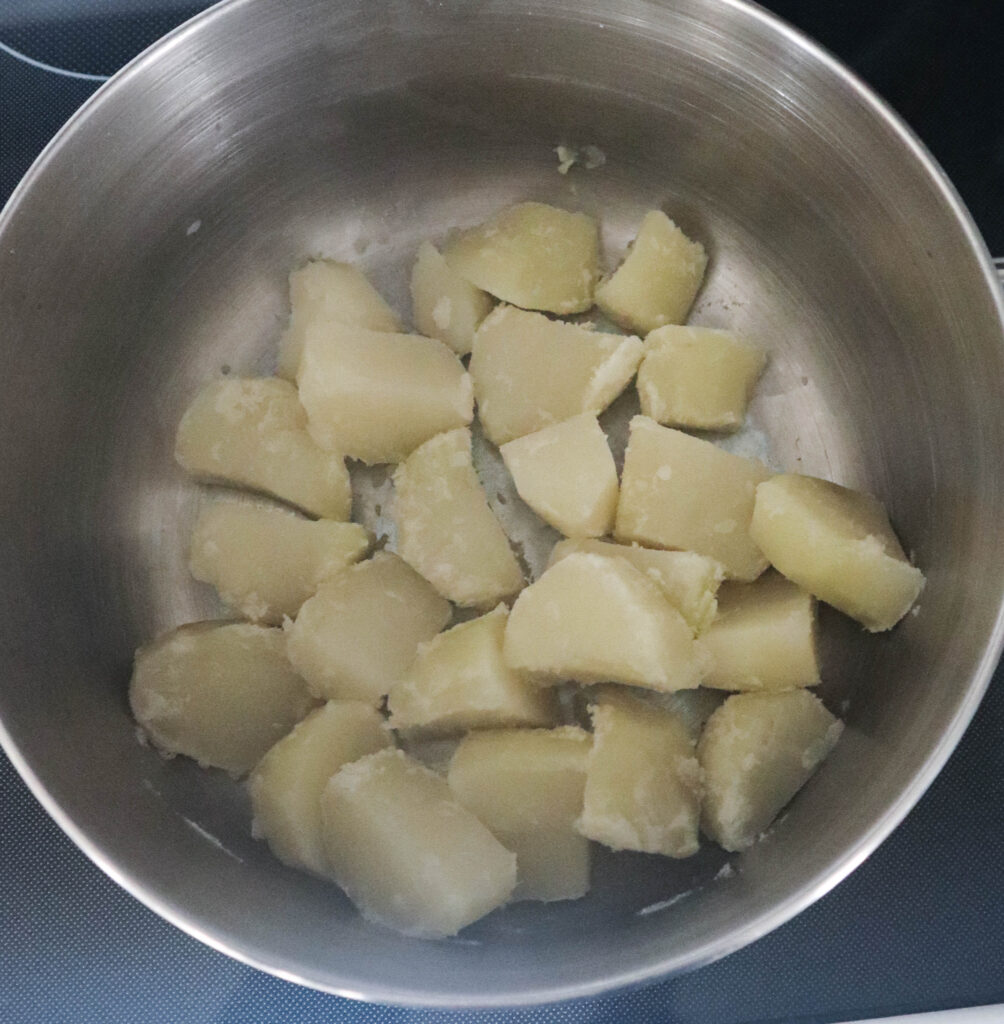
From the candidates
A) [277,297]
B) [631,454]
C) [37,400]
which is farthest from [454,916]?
[277,297]

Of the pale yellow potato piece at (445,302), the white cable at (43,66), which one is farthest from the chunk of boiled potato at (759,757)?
the white cable at (43,66)

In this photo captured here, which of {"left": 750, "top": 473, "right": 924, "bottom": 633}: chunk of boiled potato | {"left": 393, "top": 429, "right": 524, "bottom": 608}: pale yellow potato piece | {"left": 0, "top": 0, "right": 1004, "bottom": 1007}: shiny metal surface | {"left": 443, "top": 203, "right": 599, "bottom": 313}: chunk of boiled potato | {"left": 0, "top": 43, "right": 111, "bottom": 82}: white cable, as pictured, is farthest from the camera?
{"left": 0, "top": 43, "right": 111, "bottom": 82}: white cable

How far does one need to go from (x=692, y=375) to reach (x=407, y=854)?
68cm

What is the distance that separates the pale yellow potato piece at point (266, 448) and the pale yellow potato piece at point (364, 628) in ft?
0.39

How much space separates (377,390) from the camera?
46.8 inches

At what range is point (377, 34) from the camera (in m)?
1.16

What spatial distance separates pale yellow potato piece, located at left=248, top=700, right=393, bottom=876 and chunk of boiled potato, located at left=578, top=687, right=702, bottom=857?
0.27 meters

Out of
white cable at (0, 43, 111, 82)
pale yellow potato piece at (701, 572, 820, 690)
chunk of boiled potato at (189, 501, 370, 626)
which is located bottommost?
pale yellow potato piece at (701, 572, 820, 690)

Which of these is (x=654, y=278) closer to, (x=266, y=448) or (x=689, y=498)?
(x=689, y=498)

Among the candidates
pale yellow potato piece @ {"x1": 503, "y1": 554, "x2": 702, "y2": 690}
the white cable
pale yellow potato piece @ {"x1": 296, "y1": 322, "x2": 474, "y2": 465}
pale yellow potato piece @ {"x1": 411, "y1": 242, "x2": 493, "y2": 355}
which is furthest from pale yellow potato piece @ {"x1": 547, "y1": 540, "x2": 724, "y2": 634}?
the white cable

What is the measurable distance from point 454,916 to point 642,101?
3.22ft

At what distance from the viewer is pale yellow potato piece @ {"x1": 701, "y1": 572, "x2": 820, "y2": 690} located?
1097mm

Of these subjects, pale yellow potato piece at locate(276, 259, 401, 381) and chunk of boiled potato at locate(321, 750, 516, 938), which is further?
pale yellow potato piece at locate(276, 259, 401, 381)

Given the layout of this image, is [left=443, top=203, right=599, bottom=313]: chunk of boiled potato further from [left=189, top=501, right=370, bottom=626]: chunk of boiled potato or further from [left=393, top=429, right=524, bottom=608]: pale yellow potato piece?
[left=189, top=501, right=370, bottom=626]: chunk of boiled potato
